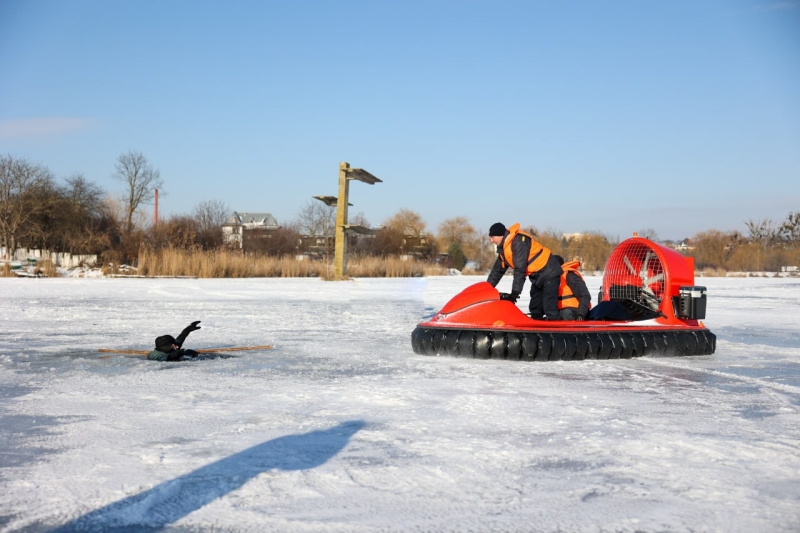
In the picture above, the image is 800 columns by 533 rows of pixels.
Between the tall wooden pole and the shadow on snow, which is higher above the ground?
the tall wooden pole

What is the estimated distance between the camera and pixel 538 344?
5.16 metres

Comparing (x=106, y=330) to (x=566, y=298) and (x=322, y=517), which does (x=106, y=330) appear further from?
(x=322, y=517)

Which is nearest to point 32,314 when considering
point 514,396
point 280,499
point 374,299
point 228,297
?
point 228,297

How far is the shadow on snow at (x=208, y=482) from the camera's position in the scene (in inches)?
75.7

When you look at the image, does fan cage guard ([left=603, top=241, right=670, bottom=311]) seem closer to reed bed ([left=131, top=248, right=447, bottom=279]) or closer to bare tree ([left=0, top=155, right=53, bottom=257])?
reed bed ([left=131, top=248, right=447, bottom=279])

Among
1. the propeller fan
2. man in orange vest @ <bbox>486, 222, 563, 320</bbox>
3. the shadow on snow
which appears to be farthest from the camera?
the propeller fan

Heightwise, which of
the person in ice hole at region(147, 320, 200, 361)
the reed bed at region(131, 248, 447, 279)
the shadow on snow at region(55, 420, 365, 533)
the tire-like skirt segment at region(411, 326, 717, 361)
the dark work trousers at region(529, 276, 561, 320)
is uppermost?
the reed bed at region(131, 248, 447, 279)

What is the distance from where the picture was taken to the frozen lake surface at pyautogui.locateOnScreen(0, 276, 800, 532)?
2.00 meters

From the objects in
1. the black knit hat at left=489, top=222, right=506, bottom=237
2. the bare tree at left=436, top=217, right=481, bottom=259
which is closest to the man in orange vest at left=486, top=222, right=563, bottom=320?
the black knit hat at left=489, top=222, right=506, bottom=237

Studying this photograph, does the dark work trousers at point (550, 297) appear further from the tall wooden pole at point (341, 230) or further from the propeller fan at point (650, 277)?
the tall wooden pole at point (341, 230)

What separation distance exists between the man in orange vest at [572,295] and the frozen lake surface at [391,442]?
90 cm

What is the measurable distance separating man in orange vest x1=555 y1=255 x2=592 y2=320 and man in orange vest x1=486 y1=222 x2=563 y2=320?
0.21m

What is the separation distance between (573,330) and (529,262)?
72 cm

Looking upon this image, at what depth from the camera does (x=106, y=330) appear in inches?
264
